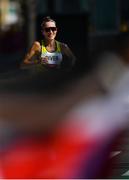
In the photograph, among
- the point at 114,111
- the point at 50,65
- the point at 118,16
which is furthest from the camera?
the point at 118,16

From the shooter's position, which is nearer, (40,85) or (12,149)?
(12,149)

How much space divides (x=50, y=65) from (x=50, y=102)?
8.57ft

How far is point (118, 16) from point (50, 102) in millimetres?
17147

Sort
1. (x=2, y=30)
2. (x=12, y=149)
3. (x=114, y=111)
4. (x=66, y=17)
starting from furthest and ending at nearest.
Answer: (x=2, y=30) → (x=66, y=17) → (x=114, y=111) → (x=12, y=149)

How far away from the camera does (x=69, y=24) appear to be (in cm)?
1789

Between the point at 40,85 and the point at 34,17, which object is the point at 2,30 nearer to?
the point at 34,17

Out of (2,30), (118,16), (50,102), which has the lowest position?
(2,30)

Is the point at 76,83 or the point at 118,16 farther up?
the point at 76,83

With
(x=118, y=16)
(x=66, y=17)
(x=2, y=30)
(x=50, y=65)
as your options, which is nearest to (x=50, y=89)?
(x=50, y=65)

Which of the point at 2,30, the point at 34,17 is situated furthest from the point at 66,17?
the point at 2,30

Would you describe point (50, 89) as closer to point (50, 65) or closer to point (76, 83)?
point (76, 83)

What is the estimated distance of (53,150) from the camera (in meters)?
4.62

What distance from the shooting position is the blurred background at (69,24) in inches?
704

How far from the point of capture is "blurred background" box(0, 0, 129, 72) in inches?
704
